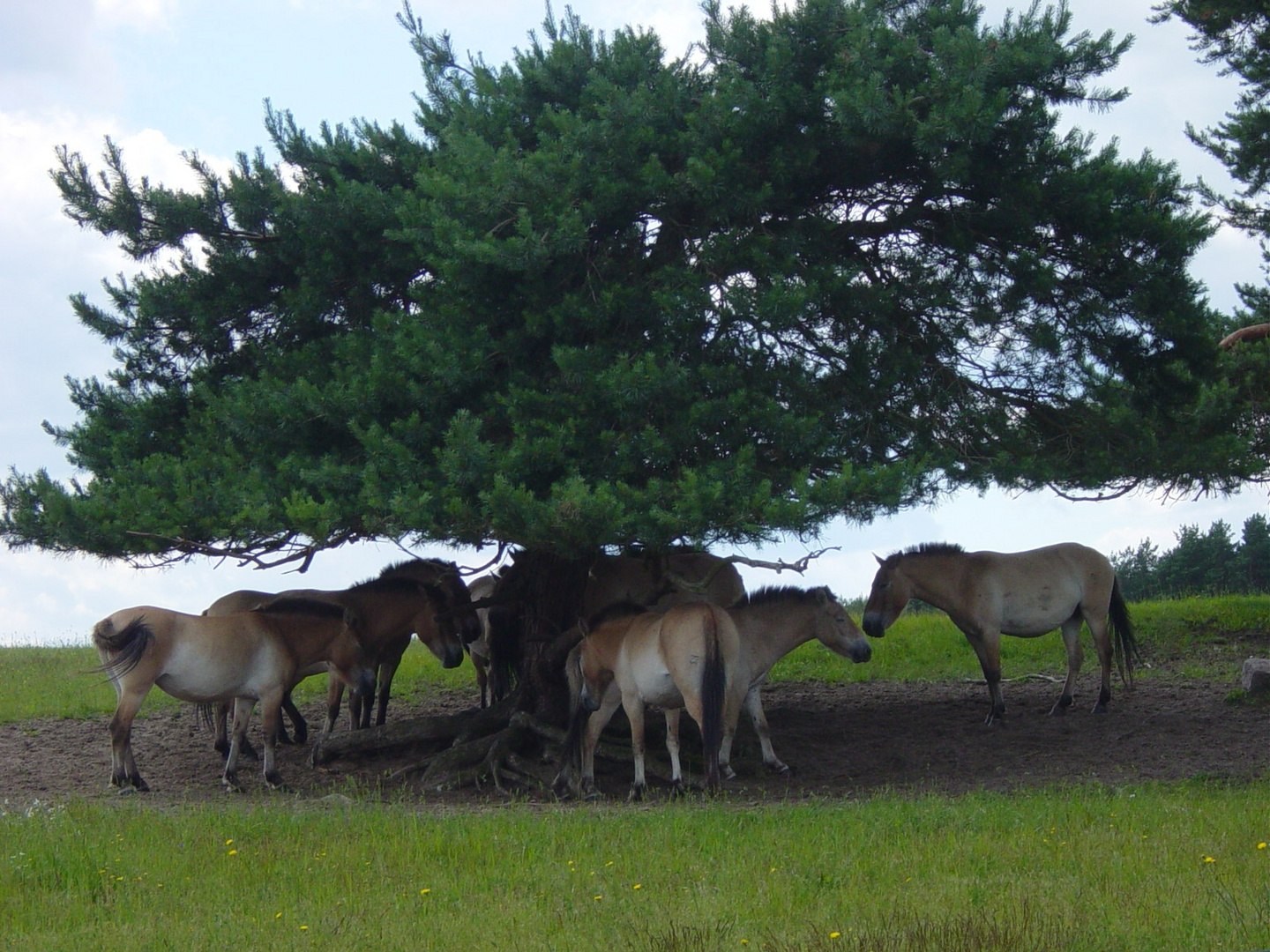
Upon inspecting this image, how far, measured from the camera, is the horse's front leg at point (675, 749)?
10.6m

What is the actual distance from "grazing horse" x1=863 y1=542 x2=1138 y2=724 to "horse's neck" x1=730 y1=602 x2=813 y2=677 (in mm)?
1999

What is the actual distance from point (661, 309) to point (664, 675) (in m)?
3.30

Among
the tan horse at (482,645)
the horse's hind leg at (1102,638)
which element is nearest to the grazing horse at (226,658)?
the tan horse at (482,645)

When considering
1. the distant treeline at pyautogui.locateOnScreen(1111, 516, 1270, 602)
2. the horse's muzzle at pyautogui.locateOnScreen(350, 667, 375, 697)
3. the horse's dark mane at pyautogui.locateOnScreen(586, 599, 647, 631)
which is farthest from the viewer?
the distant treeline at pyautogui.locateOnScreen(1111, 516, 1270, 602)

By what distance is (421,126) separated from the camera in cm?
1382

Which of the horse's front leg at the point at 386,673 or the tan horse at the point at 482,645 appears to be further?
the tan horse at the point at 482,645

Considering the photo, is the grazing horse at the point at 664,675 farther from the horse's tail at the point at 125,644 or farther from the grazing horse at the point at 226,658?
the horse's tail at the point at 125,644

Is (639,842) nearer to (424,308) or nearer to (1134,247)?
(424,308)

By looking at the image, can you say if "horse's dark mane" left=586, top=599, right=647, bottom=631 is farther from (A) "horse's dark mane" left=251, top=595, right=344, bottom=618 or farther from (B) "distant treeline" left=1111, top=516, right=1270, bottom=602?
(B) "distant treeline" left=1111, top=516, right=1270, bottom=602

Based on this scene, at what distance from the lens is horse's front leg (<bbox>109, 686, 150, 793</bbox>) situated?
429 inches

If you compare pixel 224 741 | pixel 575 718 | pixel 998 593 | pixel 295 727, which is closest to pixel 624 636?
pixel 575 718

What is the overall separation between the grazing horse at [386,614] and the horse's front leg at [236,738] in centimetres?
108

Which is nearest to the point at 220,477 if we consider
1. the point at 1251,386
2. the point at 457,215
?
the point at 457,215

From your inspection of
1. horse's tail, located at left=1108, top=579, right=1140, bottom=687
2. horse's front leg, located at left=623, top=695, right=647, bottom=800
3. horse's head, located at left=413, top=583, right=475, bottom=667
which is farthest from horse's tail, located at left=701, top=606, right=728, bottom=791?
horse's tail, located at left=1108, top=579, right=1140, bottom=687
